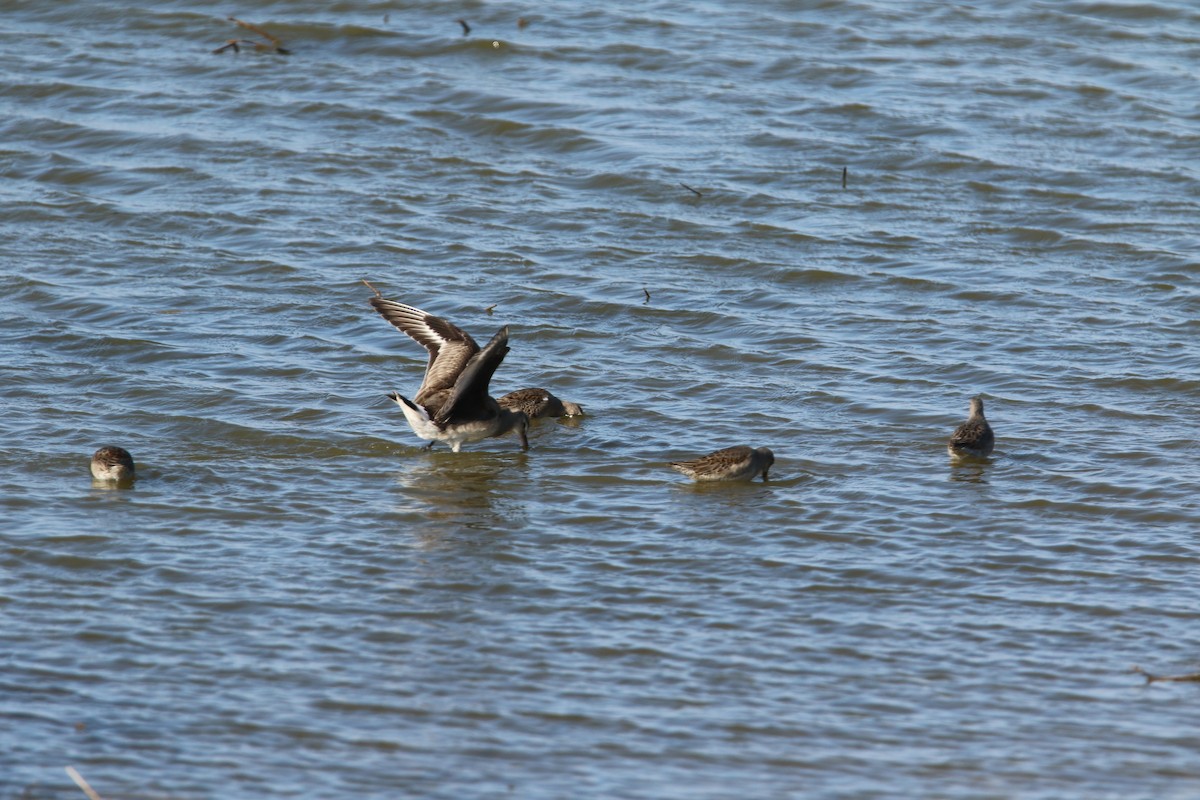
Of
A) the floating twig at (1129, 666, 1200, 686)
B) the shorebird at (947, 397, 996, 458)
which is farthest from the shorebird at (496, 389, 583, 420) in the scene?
the floating twig at (1129, 666, 1200, 686)

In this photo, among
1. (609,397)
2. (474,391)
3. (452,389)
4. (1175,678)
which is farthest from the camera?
(609,397)

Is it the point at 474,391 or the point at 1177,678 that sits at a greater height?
the point at 474,391

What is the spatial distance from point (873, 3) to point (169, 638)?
14.9 metres

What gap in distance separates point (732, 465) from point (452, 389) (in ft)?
6.50

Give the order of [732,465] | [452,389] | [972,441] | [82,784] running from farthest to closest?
[452,389] → [972,441] → [732,465] → [82,784]

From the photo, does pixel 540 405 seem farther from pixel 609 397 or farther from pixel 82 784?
pixel 82 784

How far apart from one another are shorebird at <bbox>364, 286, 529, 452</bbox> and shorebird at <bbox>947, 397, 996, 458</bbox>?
269 centimetres

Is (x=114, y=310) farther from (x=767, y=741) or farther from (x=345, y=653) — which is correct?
(x=767, y=741)

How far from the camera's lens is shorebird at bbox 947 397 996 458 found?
9492mm

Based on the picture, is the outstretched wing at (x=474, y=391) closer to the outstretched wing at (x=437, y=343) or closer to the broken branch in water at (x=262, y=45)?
the outstretched wing at (x=437, y=343)

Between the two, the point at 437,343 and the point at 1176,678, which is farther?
the point at 437,343

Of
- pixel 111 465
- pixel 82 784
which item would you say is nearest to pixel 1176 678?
pixel 82 784

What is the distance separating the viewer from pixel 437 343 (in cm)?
1064

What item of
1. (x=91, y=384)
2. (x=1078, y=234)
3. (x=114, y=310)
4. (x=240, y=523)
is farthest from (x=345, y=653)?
(x=1078, y=234)
